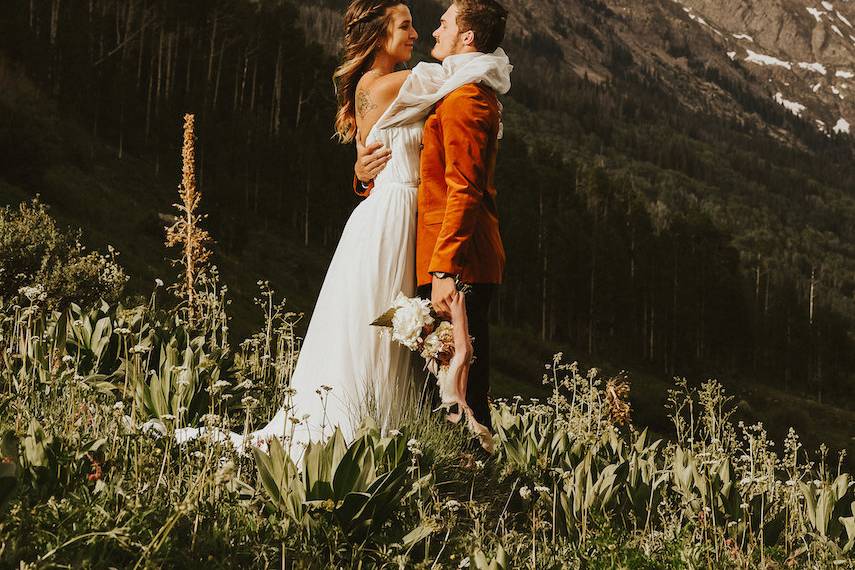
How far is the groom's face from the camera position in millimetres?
4605

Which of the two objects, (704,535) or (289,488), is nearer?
(289,488)

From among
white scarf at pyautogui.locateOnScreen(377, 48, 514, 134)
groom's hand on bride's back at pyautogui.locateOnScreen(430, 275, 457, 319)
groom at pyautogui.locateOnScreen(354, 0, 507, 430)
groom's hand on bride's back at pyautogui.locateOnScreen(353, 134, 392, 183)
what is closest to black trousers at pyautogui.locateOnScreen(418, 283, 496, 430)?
groom at pyautogui.locateOnScreen(354, 0, 507, 430)

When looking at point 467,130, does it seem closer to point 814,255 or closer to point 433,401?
point 433,401

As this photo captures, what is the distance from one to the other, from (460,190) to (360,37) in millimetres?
1234

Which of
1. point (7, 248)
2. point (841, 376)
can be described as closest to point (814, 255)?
point (841, 376)

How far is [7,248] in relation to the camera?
1006 centimetres

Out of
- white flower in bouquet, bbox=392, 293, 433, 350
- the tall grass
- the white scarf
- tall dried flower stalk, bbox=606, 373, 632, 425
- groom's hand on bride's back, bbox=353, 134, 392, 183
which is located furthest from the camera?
tall dried flower stalk, bbox=606, 373, 632, 425

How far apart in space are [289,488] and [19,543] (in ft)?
3.22

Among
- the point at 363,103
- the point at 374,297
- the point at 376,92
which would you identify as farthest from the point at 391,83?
the point at 374,297

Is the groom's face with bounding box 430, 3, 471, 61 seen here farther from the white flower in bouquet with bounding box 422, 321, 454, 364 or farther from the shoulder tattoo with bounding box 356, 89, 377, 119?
the white flower in bouquet with bounding box 422, 321, 454, 364

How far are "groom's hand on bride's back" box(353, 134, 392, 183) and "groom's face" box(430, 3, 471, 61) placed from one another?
0.57 meters

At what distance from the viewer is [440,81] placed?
15.0 feet

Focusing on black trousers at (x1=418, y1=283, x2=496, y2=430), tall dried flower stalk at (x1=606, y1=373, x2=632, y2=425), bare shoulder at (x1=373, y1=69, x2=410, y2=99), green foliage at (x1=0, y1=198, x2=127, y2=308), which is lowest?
green foliage at (x1=0, y1=198, x2=127, y2=308)

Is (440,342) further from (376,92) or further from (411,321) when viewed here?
(376,92)
